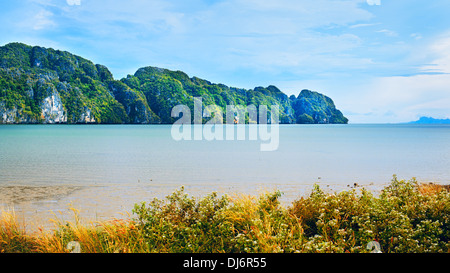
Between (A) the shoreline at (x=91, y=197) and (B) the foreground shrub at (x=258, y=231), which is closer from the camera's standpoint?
(B) the foreground shrub at (x=258, y=231)

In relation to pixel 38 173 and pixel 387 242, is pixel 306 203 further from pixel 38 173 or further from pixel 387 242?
pixel 38 173

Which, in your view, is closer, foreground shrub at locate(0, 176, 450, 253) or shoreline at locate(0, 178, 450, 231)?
foreground shrub at locate(0, 176, 450, 253)

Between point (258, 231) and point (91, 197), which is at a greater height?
point (258, 231)

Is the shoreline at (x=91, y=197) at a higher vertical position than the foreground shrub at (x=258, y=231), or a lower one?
lower

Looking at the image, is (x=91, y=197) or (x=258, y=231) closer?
(x=258, y=231)

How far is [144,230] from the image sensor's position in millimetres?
7238

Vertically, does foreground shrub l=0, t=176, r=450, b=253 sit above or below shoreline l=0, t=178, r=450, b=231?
above

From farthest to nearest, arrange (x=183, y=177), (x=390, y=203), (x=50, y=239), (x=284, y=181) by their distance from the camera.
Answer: (x=183, y=177), (x=284, y=181), (x=390, y=203), (x=50, y=239)
